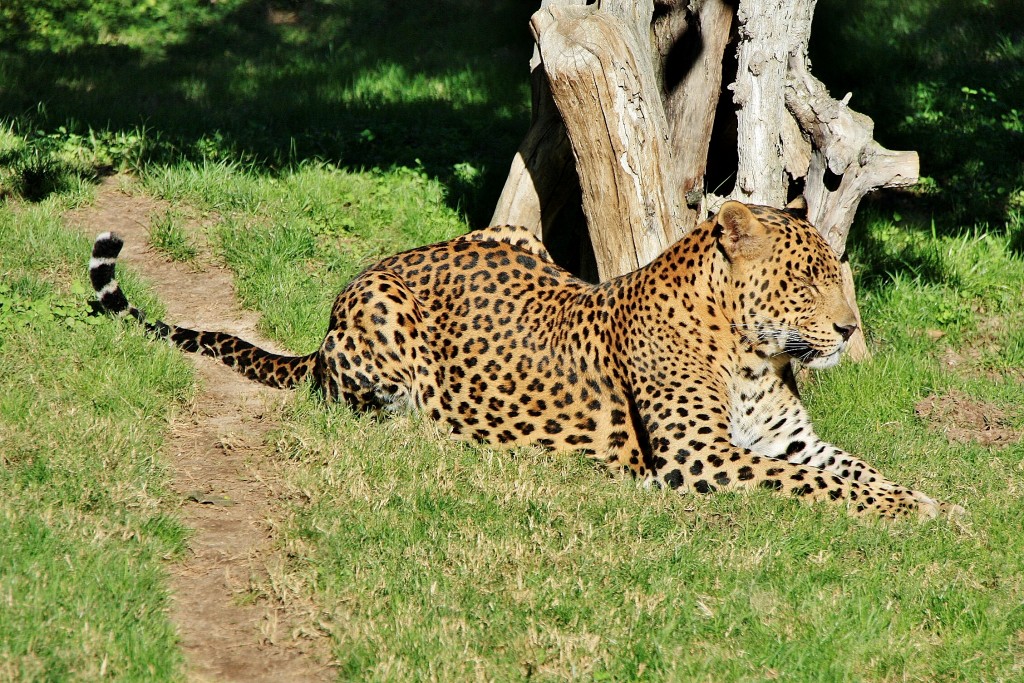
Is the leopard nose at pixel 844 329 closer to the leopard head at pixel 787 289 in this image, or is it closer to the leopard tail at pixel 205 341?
the leopard head at pixel 787 289

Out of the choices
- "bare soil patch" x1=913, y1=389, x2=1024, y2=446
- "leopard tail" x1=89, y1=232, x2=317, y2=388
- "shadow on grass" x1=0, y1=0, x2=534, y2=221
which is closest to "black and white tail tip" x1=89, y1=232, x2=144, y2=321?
"leopard tail" x1=89, y1=232, x2=317, y2=388

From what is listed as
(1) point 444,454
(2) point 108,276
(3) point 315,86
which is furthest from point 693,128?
(3) point 315,86

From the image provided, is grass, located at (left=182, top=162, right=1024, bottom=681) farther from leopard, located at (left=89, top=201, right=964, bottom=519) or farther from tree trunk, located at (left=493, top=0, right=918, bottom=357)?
tree trunk, located at (left=493, top=0, right=918, bottom=357)

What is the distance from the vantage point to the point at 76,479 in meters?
6.56

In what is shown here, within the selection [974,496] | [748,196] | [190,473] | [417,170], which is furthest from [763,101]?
[190,473]

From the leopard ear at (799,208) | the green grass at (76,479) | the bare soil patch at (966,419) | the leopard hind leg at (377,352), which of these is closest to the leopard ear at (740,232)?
the leopard ear at (799,208)

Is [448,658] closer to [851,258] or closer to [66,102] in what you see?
[851,258]

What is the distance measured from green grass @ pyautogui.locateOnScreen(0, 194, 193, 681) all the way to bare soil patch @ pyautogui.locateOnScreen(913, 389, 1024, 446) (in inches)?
198

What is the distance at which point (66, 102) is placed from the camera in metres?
12.5

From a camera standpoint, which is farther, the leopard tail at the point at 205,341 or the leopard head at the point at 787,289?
the leopard tail at the point at 205,341

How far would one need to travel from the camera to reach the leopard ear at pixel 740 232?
6.80 metres

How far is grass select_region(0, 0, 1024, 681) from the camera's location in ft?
18.2

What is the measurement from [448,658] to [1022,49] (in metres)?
10.7

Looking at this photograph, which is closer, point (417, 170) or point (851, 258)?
point (851, 258)
